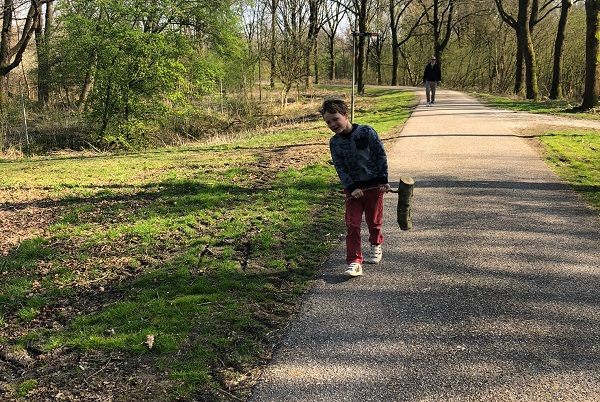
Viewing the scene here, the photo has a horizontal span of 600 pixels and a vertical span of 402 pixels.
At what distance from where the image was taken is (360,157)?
14.2 feet

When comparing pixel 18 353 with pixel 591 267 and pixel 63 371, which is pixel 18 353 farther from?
pixel 591 267

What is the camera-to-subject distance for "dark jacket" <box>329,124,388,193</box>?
4.31m

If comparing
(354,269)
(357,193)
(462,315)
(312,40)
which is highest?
(312,40)

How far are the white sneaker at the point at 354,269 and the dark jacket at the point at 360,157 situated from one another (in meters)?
0.72

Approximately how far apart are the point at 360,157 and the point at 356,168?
11cm

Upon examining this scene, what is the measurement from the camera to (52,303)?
4332 mm

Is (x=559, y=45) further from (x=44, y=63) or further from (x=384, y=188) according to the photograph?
(x=44, y=63)

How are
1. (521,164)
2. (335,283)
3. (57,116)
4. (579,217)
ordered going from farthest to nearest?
1. (57,116)
2. (521,164)
3. (579,217)
4. (335,283)

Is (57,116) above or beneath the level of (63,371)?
above

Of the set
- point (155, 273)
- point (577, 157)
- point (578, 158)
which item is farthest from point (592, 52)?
point (155, 273)

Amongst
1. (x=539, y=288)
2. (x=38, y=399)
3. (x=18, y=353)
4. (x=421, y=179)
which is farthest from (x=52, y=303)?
(x=421, y=179)

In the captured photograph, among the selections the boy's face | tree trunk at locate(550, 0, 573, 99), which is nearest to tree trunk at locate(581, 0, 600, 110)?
tree trunk at locate(550, 0, 573, 99)

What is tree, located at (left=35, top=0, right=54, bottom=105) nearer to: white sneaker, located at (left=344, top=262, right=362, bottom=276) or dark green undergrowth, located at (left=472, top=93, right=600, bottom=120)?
white sneaker, located at (left=344, top=262, right=362, bottom=276)

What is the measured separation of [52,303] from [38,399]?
63.7 inches
